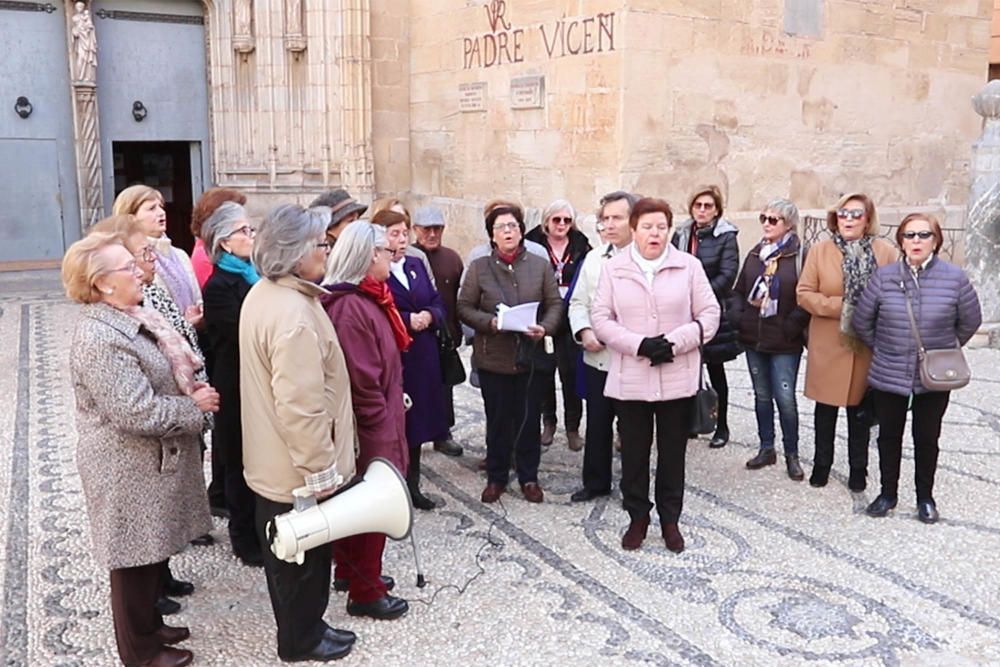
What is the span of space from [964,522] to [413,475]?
266cm

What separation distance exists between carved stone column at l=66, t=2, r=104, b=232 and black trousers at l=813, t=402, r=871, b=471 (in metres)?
9.39

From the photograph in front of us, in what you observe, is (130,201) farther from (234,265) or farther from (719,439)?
(719,439)

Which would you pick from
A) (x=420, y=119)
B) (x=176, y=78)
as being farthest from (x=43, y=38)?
(x=420, y=119)

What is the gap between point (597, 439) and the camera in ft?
15.9

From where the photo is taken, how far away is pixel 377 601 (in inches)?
142

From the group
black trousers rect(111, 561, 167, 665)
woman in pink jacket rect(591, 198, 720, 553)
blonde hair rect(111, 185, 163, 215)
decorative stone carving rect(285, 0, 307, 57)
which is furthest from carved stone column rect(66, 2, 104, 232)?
black trousers rect(111, 561, 167, 665)

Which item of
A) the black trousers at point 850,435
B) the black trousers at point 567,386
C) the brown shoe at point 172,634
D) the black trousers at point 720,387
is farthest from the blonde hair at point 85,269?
the black trousers at point 720,387

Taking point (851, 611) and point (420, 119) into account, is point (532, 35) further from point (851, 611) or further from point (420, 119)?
point (851, 611)

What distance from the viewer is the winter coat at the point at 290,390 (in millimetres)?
2914

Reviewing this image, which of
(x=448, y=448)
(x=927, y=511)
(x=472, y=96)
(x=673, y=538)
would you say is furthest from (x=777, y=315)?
(x=472, y=96)

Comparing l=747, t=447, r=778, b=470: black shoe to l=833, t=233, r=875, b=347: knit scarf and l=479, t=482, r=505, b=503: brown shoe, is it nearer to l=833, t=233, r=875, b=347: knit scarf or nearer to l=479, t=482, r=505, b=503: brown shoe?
l=833, t=233, r=875, b=347: knit scarf

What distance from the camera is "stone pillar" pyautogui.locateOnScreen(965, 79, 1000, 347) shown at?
8312 millimetres

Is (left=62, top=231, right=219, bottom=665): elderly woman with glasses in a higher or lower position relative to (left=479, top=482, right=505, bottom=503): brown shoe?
higher

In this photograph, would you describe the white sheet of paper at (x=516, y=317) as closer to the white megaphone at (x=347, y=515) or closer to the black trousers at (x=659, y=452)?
the black trousers at (x=659, y=452)
